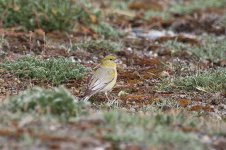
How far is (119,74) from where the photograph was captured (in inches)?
389

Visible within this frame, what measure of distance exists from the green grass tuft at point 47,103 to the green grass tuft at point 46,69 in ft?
8.75

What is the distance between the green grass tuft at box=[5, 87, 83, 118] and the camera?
6.28 meters

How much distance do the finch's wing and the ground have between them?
19cm

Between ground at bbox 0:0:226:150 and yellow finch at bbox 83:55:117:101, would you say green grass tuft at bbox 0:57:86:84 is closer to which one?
ground at bbox 0:0:226:150

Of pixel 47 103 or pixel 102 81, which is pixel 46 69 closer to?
pixel 102 81

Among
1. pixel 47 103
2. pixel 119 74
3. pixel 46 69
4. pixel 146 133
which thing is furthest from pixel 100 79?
pixel 146 133

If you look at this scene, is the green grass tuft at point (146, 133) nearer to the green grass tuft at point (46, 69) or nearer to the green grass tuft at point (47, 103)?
the green grass tuft at point (47, 103)

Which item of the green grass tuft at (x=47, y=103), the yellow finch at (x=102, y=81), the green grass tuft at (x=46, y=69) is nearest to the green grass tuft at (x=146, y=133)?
the green grass tuft at (x=47, y=103)

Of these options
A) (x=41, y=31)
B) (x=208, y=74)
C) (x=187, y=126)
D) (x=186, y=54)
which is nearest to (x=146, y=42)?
(x=186, y=54)

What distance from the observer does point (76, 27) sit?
12.4 meters

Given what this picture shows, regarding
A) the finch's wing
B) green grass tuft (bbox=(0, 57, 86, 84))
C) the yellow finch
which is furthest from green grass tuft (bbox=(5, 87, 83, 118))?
green grass tuft (bbox=(0, 57, 86, 84))

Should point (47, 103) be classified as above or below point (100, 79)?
above

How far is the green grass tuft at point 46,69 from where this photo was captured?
9156 mm

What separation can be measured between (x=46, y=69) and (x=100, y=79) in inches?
36.6
